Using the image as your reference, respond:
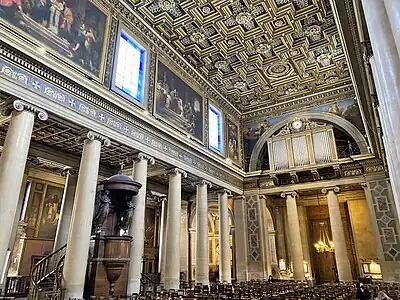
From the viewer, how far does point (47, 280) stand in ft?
30.9

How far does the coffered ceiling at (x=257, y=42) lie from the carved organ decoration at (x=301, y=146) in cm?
201

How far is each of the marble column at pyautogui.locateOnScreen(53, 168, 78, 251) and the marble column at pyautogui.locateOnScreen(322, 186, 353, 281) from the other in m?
12.3

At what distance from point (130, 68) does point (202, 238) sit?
763 cm

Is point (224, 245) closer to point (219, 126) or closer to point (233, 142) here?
point (233, 142)

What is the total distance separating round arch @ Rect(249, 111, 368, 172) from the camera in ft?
51.6

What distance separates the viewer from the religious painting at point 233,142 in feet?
56.5

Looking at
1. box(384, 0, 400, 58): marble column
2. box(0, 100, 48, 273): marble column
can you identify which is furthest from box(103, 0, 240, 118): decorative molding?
box(384, 0, 400, 58): marble column

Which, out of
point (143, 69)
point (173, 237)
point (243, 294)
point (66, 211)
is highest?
point (143, 69)

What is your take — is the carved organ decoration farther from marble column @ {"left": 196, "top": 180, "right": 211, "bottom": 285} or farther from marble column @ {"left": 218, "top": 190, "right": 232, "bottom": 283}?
marble column @ {"left": 196, "top": 180, "right": 211, "bottom": 285}

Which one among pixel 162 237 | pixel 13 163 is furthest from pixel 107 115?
pixel 162 237

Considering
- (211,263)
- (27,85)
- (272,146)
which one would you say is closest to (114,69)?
(27,85)

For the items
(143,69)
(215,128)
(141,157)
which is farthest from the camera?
(215,128)

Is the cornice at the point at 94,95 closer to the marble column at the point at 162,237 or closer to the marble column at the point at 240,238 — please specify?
the marble column at the point at 162,237

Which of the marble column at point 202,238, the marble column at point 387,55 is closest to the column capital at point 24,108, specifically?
the marble column at point 387,55
